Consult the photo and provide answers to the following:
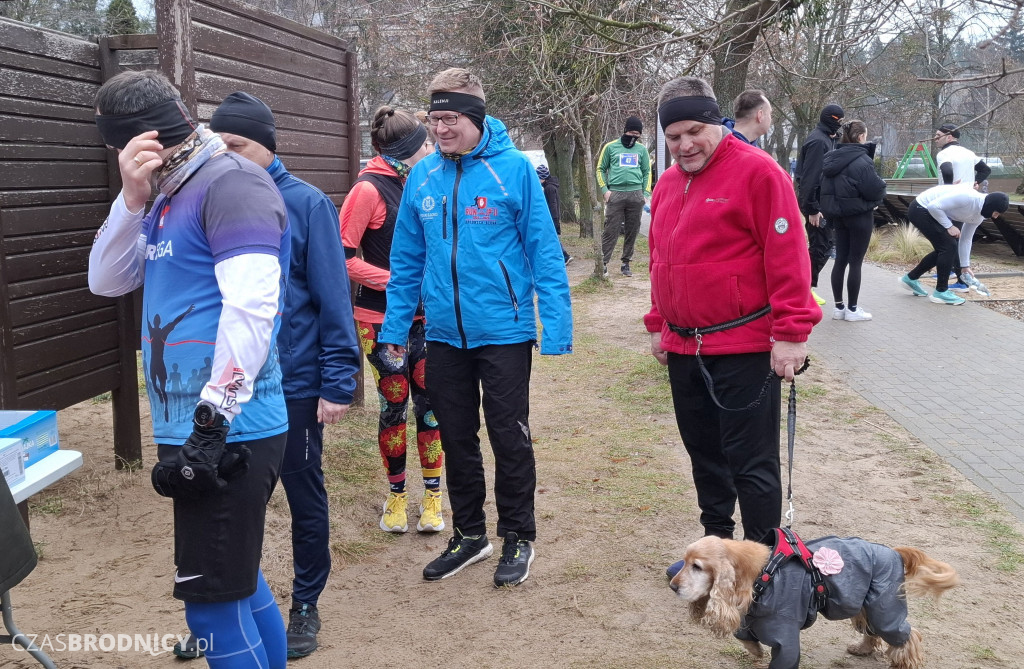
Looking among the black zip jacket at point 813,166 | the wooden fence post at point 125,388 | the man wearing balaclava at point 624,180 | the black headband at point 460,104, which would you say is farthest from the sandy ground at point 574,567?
the man wearing balaclava at point 624,180

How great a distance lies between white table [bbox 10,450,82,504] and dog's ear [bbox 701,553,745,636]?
2141mm

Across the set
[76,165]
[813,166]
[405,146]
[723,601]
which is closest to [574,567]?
[723,601]

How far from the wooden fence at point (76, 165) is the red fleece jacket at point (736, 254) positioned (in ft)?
8.52

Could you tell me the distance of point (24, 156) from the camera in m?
4.50

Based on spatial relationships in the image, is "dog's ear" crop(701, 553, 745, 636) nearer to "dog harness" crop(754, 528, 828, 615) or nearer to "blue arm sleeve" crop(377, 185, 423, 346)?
"dog harness" crop(754, 528, 828, 615)

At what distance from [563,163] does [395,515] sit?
58.3 feet

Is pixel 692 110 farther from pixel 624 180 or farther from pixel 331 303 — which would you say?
pixel 624 180

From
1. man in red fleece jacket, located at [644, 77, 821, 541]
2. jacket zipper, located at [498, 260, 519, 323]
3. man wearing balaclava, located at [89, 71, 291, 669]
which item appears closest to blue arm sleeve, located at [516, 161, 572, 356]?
jacket zipper, located at [498, 260, 519, 323]

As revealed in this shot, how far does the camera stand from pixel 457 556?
4273mm

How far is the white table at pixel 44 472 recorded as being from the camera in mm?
2770

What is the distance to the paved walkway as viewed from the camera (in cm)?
582

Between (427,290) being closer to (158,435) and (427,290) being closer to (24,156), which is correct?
(158,435)

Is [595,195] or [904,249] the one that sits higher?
[595,195]

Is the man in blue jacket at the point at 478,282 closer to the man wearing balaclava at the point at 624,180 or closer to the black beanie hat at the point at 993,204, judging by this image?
the black beanie hat at the point at 993,204
